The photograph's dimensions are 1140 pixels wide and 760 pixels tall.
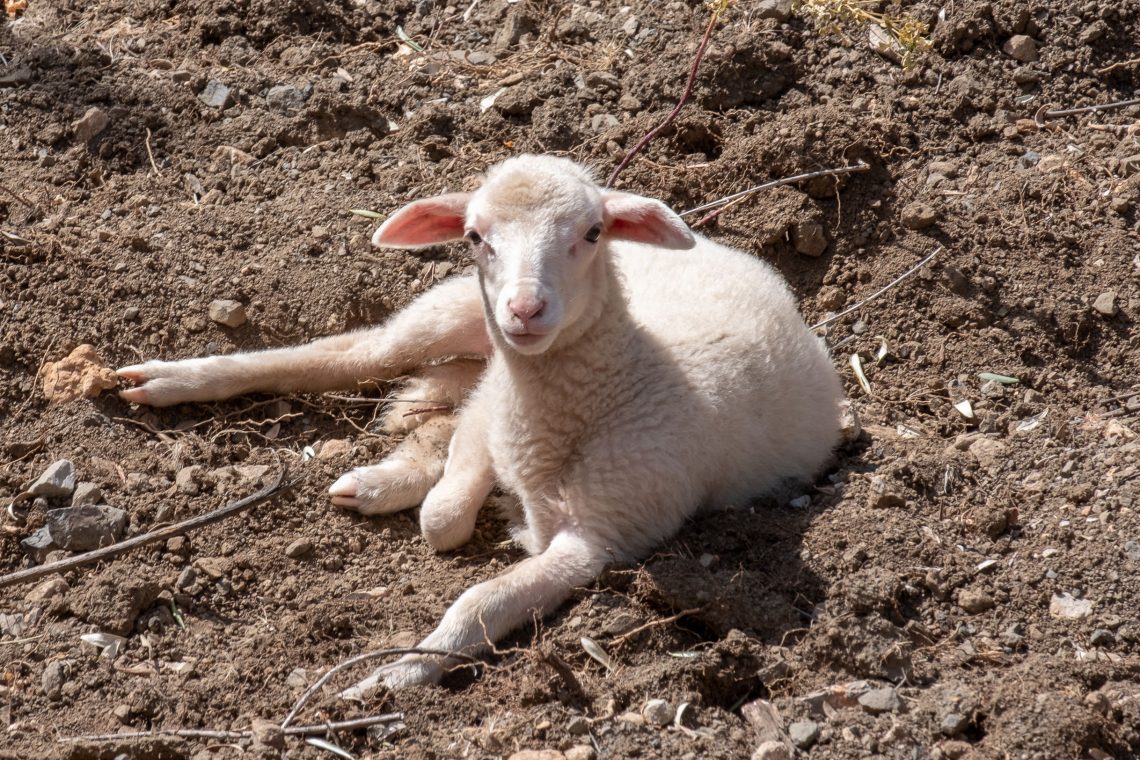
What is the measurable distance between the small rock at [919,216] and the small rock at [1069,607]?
218 centimetres

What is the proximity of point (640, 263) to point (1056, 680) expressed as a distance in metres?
2.66

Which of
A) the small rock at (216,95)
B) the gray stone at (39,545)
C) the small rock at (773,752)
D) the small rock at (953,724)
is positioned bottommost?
the gray stone at (39,545)

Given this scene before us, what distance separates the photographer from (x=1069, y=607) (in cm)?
391

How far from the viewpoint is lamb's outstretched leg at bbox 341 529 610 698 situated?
3971mm

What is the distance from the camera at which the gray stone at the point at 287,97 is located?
638cm

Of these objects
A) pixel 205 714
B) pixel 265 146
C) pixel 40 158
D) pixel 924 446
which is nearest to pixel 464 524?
pixel 205 714

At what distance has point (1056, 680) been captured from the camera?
3.52m

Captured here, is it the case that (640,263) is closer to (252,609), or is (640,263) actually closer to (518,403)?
(518,403)

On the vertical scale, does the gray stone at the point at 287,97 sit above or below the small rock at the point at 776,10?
below

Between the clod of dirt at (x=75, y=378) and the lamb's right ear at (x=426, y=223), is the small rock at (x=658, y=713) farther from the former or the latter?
the clod of dirt at (x=75, y=378)

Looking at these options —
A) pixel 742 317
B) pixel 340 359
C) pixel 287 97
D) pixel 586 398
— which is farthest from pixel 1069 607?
pixel 287 97

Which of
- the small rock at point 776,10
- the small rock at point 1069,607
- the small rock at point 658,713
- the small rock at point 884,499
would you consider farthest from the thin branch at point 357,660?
the small rock at point 776,10

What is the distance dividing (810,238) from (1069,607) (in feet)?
7.82

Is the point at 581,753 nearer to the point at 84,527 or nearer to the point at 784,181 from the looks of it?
the point at 84,527
